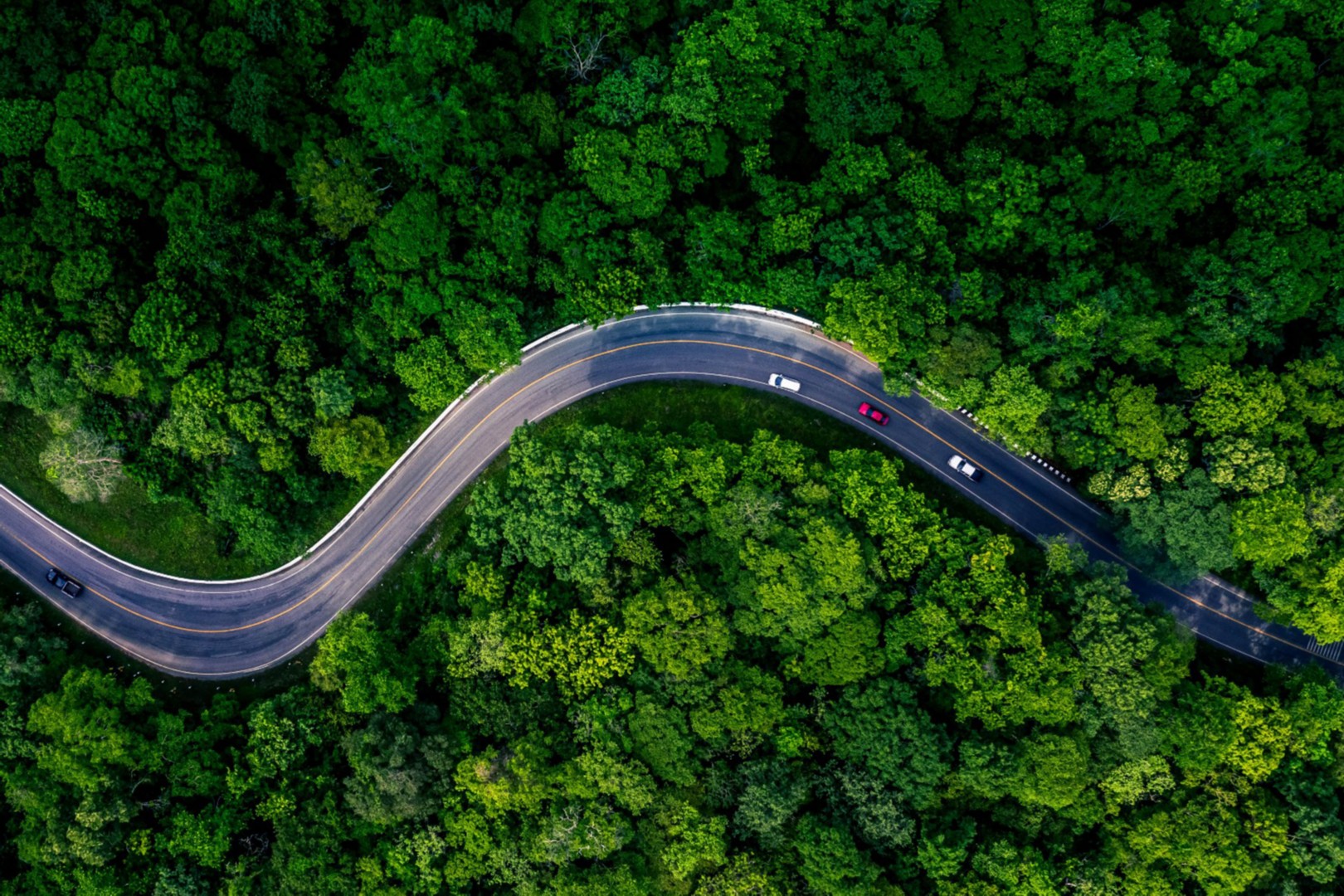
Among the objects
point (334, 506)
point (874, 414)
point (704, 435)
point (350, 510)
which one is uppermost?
point (874, 414)

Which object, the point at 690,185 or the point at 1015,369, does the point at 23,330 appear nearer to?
the point at 690,185

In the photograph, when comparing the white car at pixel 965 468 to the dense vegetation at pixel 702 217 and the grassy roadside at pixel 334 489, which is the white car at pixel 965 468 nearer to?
the grassy roadside at pixel 334 489

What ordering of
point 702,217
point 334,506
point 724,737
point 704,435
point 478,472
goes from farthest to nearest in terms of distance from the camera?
1. point 478,472
2. point 334,506
3. point 704,435
4. point 702,217
5. point 724,737

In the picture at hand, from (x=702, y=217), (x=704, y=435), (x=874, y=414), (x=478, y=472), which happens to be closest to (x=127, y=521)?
(x=478, y=472)

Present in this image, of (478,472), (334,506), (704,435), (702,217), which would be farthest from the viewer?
(478,472)

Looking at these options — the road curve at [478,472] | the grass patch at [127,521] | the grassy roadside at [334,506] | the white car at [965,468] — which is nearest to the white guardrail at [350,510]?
the road curve at [478,472]

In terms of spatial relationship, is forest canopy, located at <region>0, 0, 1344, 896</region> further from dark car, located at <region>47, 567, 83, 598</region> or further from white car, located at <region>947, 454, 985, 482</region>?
dark car, located at <region>47, 567, 83, 598</region>

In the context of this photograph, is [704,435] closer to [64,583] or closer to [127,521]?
[127,521]

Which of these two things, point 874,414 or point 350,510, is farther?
point 350,510
